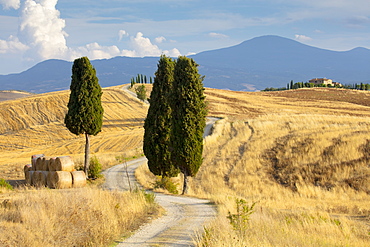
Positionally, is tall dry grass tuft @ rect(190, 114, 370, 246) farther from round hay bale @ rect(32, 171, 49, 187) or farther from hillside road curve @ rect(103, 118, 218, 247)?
round hay bale @ rect(32, 171, 49, 187)

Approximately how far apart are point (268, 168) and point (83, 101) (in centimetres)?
1545

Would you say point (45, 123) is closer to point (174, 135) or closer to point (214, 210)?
point (174, 135)

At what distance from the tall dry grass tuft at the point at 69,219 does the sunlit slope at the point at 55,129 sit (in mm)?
32081

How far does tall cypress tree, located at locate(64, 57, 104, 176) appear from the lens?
86.2 ft

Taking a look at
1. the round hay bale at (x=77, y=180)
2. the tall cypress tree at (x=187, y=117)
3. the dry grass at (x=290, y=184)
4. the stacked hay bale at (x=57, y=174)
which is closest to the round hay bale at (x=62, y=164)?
the stacked hay bale at (x=57, y=174)

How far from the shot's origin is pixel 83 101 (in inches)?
1035

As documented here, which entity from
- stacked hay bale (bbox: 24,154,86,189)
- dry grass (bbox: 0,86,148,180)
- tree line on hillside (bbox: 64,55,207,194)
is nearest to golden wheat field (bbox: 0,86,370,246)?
dry grass (bbox: 0,86,148,180)

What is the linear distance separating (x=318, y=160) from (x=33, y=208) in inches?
960

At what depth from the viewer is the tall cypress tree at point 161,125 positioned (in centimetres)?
2409

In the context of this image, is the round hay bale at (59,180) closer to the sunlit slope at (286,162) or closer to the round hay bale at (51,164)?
the round hay bale at (51,164)

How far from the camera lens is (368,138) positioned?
32094 millimetres

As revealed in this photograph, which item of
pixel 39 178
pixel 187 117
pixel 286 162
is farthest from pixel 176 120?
pixel 286 162

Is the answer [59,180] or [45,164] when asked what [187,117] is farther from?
[45,164]

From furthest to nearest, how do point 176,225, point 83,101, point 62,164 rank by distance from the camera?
1. point 83,101
2. point 62,164
3. point 176,225
